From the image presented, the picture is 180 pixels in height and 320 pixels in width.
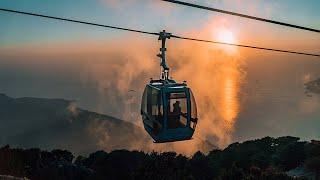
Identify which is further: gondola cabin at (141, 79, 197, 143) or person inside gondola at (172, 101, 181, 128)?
person inside gondola at (172, 101, 181, 128)

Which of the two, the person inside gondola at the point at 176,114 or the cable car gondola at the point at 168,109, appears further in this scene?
the person inside gondola at the point at 176,114

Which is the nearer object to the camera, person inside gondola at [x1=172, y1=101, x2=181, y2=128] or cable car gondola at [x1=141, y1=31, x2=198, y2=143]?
cable car gondola at [x1=141, y1=31, x2=198, y2=143]

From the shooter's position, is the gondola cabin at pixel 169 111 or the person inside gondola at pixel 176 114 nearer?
the gondola cabin at pixel 169 111

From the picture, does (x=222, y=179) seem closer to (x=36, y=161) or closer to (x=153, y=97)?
(x=36, y=161)

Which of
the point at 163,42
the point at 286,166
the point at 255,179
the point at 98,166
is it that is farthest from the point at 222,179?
the point at 163,42

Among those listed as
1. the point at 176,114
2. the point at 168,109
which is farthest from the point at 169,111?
the point at 176,114

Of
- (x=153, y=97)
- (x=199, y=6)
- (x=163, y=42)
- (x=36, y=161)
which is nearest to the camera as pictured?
(x=199, y=6)
